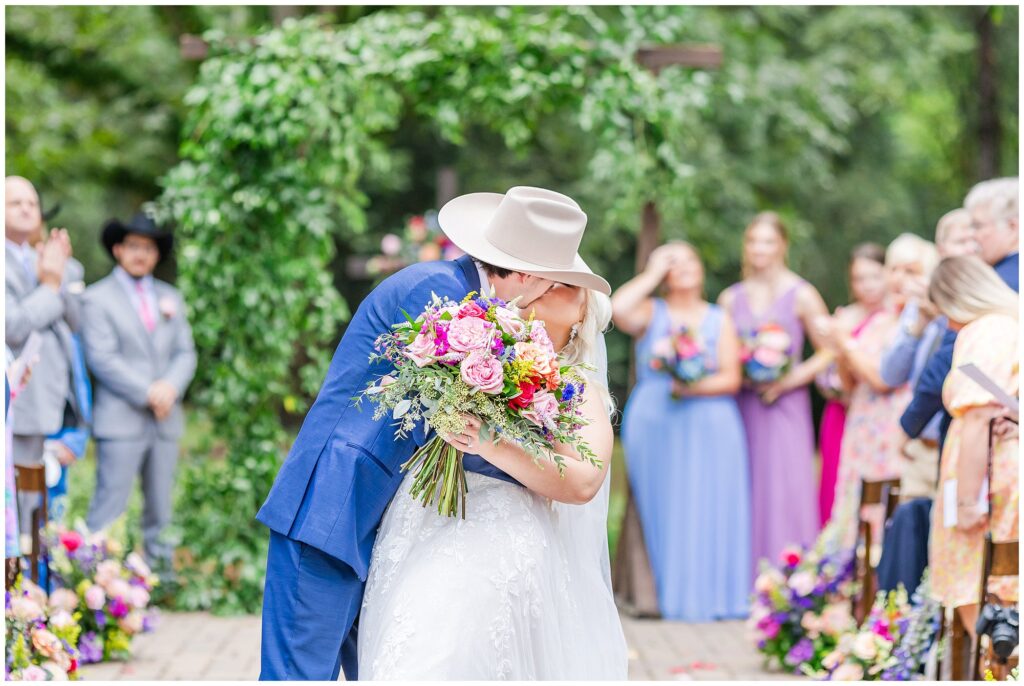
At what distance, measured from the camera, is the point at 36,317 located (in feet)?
20.0

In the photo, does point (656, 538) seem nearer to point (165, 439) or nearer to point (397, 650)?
point (165, 439)

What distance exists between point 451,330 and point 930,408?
263 centimetres

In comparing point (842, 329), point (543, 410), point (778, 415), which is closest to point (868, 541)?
point (842, 329)

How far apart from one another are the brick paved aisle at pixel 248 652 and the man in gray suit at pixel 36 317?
43.3 inches

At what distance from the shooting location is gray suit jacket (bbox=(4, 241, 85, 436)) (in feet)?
19.8

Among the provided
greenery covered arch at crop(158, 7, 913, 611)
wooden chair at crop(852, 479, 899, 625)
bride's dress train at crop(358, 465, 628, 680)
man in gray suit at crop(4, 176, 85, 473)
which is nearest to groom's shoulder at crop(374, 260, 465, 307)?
bride's dress train at crop(358, 465, 628, 680)

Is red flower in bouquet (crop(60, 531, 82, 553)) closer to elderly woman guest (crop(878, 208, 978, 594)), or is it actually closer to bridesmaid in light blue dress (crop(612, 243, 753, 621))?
bridesmaid in light blue dress (crop(612, 243, 753, 621))

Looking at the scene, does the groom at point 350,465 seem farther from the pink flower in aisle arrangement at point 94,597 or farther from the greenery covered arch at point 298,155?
the greenery covered arch at point 298,155

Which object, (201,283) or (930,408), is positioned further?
(201,283)

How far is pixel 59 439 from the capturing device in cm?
656

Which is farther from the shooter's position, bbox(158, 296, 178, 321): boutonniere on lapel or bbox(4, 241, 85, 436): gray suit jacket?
bbox(158, 296, 178, 321): boutonniere on lapel

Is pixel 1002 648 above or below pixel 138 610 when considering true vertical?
above

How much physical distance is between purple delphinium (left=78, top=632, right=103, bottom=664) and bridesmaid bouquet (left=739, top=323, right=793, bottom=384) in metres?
4.06

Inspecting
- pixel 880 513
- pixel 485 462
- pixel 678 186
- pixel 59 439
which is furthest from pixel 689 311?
pixel 485 462
